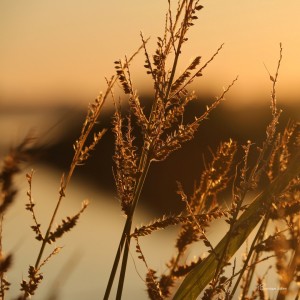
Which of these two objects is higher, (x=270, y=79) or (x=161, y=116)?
(x=270, y=79)

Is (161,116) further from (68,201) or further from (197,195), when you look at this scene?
(68,201)

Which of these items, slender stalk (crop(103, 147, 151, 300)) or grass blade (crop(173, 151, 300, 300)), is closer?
slender stalk (crop(103, 147, 151, 300))

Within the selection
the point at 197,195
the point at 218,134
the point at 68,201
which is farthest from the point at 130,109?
the point at 218,134

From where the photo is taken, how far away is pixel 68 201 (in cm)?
666

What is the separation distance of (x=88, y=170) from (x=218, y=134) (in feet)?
7.76

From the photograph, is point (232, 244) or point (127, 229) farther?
point (232, 244)

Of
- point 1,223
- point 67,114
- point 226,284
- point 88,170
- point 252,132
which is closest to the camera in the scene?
point 67,114

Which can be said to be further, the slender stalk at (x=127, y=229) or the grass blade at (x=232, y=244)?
the grass blade at (x=232, y=244)

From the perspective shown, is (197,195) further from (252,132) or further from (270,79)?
(252,132)

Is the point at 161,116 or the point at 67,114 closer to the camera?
the point at 67,114

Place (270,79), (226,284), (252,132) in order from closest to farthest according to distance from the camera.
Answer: (226,284) < (270,79) < (252,132)

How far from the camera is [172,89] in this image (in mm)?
1830

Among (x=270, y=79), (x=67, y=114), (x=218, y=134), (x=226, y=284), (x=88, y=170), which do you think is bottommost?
(x=226, y=284)

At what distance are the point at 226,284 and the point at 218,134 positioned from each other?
→ 9.76 m
